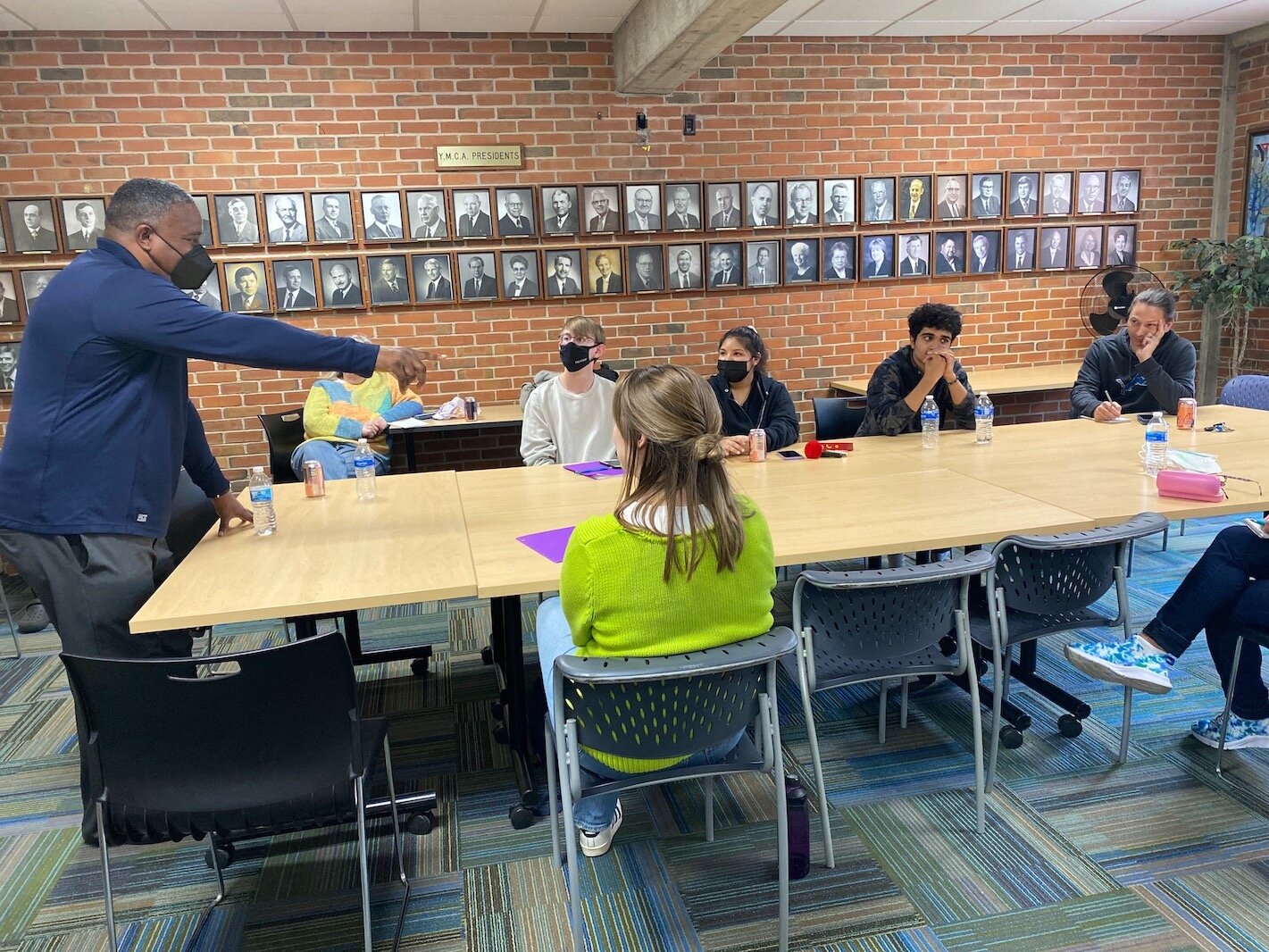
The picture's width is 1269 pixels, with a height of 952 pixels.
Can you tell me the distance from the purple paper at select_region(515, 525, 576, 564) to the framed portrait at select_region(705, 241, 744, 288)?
11.8 ft

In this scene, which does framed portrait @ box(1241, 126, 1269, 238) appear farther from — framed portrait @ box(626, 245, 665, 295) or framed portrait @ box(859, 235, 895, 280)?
framed portrait @ box(626, 245, 665, 295)

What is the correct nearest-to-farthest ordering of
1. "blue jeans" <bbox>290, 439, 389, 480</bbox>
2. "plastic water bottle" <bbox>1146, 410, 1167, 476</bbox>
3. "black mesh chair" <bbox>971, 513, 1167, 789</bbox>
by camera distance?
"black mesh chair" <bbox>971, 513, 1167, 789</bbox> < "plastic water bottle" <bbox>1146, 410, 1167, 476</bbox> < "blue jeans" <bbox>290, 439, 389, 480</bbox>

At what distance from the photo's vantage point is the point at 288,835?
2551mm

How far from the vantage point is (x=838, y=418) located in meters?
4.17

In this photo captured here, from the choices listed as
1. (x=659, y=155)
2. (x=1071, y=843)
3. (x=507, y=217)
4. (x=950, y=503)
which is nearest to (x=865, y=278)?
(x=659, y=155)

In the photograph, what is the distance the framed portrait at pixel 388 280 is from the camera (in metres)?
5.41

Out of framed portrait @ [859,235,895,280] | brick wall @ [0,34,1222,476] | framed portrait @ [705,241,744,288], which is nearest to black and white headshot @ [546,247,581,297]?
brick wall @ [0,34,1222,476]

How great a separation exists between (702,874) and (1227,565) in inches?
70.7

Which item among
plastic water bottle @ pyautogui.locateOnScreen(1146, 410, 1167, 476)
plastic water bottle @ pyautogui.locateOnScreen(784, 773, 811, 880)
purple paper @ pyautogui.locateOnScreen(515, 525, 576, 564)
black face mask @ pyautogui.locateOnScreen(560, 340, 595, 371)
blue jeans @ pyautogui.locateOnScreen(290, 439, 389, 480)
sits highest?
black face mask @ pyautogui.locateOnScreen(560, 340, 595, 371)

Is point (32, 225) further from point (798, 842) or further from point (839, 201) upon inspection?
point (798, 842)

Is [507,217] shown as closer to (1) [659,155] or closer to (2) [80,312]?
(1) [659,155]

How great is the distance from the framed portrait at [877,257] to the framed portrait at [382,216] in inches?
121

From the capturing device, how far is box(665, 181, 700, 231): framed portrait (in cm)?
568

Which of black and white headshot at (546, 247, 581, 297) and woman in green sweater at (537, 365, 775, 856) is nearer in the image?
woman in green sweater at (537, 365, 775, 856)
